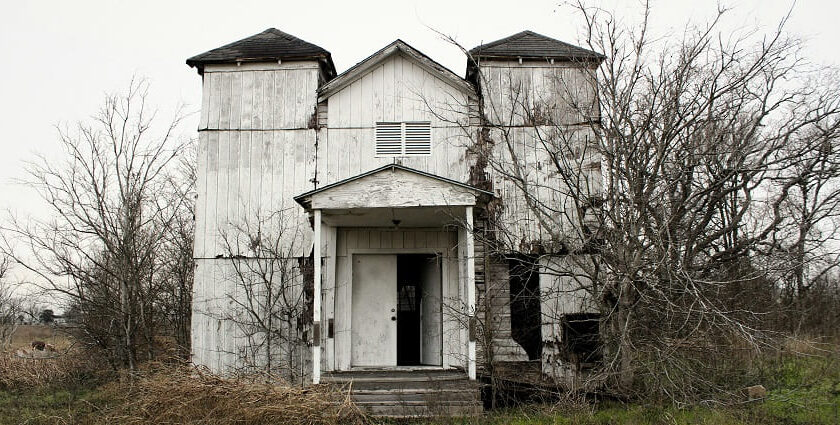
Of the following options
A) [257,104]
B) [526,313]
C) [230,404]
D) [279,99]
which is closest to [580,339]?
[526,313]

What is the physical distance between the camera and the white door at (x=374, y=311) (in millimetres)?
11016

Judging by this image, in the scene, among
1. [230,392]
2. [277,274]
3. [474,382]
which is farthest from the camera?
[277,274]

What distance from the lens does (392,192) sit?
371 inches

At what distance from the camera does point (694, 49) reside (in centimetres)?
971

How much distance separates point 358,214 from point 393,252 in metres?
1.39

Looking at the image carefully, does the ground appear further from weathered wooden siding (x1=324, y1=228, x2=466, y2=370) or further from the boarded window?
the boarded window

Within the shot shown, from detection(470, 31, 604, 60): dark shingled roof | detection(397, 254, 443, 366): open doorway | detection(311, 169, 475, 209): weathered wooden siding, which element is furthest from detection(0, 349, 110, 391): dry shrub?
detection(470, 31, 604, 60): dark shingled roof

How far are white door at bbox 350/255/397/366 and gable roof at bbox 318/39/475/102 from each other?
3.21 metres

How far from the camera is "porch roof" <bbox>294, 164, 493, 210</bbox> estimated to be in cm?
939

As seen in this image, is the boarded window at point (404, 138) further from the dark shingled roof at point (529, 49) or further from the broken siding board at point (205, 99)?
the broken siding board at point (205, 99)

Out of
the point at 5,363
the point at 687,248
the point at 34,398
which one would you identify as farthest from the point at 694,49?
the point at 5,363

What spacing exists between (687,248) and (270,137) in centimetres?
759

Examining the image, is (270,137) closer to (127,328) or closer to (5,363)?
(127,328)

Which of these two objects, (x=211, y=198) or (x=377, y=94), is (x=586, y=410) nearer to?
(x=377, y=94)
